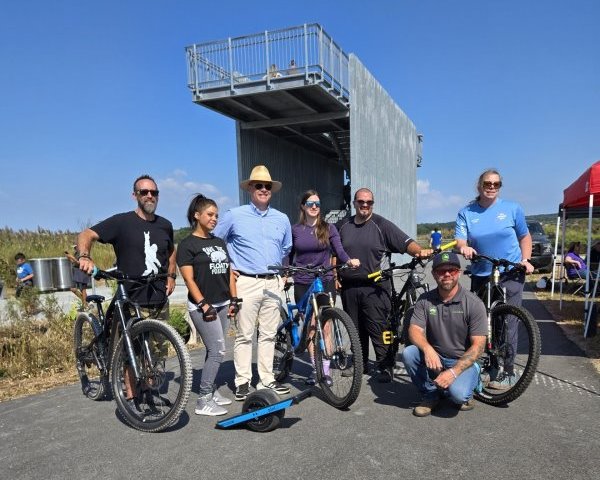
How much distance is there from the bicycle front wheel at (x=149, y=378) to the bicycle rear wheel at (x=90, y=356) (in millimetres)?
563

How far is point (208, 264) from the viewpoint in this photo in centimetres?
386

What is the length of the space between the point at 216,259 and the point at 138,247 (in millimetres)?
692

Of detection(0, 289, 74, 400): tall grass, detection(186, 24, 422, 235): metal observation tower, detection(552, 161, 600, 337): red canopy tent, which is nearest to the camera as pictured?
detection(0, 289, 74, 400): tall grass

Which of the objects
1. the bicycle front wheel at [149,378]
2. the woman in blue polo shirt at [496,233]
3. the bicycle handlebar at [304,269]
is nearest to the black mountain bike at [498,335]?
the woman in blue polo shirt at [496,233]

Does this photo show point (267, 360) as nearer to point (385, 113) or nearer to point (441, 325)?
point (441, 325)

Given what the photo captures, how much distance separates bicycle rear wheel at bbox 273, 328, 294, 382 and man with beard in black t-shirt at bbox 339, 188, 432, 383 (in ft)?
2.30

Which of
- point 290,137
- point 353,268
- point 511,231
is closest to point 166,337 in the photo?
point 353,268

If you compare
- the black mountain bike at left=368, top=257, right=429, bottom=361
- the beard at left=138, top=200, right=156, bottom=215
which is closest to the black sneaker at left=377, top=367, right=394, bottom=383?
the black mountain bike at left=368, top=257, right=429, bottom=361

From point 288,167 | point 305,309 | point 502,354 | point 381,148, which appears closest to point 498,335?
point 502,354

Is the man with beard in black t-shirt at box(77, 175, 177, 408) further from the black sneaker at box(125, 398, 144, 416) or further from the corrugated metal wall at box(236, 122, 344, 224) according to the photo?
the corrugated metal wall at box(236, 122, 344, 224)

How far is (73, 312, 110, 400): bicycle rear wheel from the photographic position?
13.9 ft

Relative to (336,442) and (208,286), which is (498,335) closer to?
(336,442)

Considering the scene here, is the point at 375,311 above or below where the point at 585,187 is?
below

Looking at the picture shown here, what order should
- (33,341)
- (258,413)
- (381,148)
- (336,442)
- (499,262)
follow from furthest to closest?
1. (381,148)
2. (33,341)
3. (499,262)
4. (258,413)
5. (336,442)
